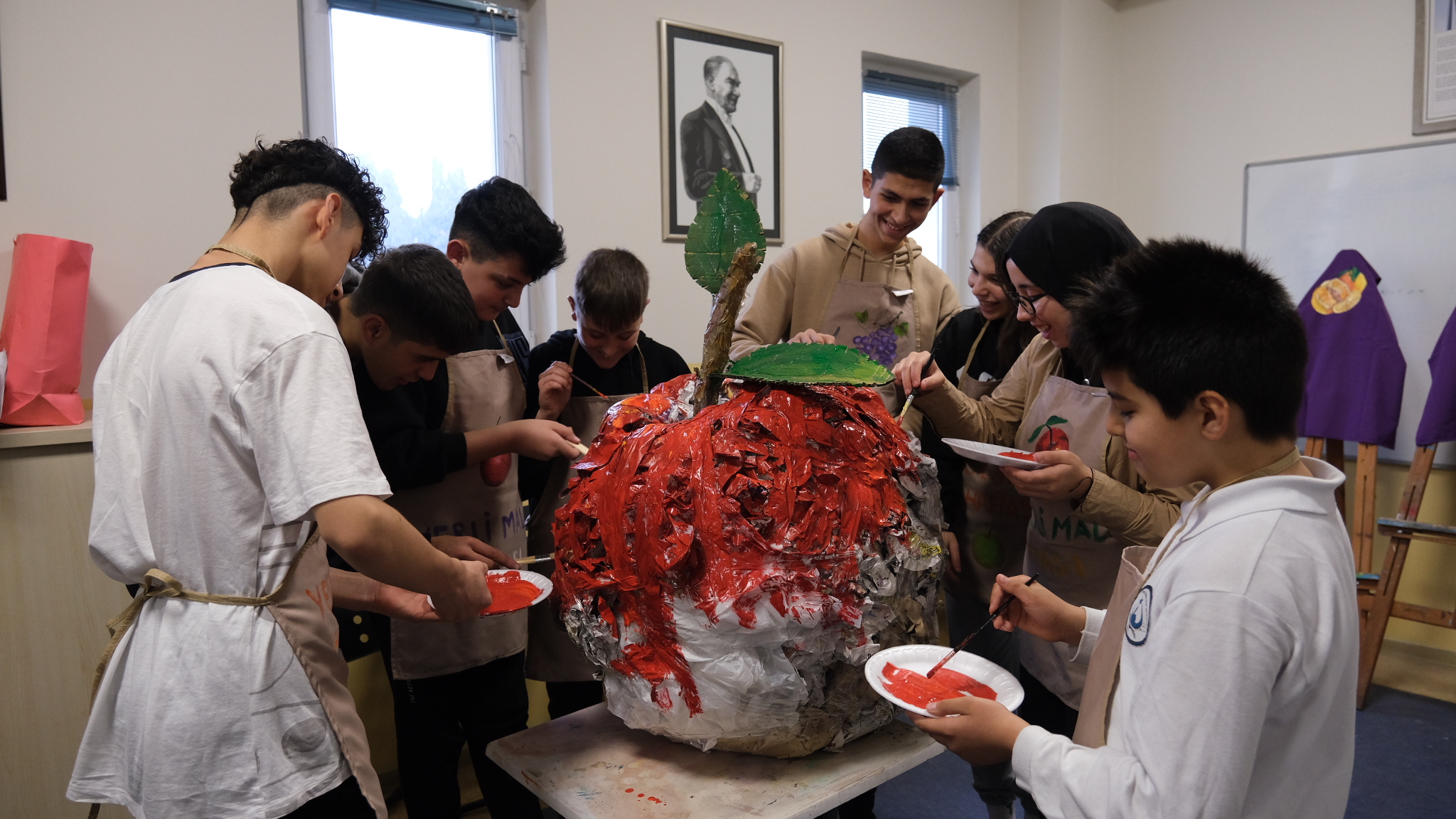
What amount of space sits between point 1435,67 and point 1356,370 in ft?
Result: 3.95

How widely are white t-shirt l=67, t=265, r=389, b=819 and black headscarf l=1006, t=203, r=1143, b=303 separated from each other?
1.09 m

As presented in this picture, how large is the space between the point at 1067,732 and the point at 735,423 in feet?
2.99

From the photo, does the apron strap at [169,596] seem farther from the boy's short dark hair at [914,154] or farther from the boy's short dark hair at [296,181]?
the boy's short dark hair at [914,154]

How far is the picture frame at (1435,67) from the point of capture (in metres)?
3.25

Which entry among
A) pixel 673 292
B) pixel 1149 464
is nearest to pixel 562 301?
pixel 673 292

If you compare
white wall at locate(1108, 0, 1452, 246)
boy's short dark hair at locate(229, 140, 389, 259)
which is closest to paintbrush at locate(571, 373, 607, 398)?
boy's short dark hair at locate(229, 140, 389, 259)

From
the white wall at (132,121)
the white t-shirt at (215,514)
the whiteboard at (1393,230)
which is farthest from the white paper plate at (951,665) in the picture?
the whiteboard at (1393,230)

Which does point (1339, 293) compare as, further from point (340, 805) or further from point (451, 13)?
point (340, 805)

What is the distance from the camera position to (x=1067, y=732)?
154 cm

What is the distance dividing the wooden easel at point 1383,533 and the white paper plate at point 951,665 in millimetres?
2589

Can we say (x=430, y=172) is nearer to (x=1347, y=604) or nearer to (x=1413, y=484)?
(x=1347, y=604)

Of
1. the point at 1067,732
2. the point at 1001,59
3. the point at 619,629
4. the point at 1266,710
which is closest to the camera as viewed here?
the point at 1266,710

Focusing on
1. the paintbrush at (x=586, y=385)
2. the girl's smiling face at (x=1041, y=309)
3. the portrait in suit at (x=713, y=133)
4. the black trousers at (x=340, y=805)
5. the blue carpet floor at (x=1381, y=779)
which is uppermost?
the portrait in suit at (x=713, y=133)

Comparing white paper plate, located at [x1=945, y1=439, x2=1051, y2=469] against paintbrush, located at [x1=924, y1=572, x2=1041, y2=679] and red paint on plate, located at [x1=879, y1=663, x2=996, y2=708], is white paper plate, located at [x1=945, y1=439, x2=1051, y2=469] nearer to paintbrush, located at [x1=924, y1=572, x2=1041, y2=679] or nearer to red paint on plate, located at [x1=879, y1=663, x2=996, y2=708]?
paintbrush, located at [x1=924, y1=572, x2=1041, y2=679]
